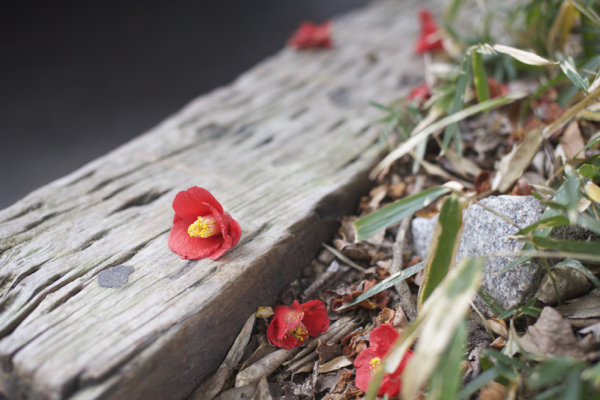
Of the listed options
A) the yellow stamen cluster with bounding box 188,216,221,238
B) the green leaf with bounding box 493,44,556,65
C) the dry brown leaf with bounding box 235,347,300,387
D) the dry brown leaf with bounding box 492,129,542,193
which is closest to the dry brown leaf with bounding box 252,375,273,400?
the dry brown leaf with bounding box 235,347,300,387

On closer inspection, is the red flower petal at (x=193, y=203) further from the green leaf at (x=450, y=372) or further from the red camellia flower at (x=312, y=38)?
the red camellia flower at (x=312, y=38)

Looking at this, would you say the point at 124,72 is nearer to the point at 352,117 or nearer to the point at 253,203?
the point at 352,117

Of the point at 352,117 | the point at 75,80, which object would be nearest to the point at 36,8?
the point at 75,80

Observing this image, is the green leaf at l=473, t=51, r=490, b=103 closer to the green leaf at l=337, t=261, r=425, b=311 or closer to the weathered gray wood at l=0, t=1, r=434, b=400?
the weathered gray wood at l=0, t=1, r=434, b=400

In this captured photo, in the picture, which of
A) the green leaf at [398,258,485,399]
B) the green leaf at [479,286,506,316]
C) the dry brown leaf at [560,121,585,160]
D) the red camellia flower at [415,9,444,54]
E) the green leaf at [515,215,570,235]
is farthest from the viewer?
the red camellia flower at [415,9,444,54]

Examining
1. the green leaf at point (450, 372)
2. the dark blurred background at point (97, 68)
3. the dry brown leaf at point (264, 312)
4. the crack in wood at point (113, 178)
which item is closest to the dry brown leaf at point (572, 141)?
the green leaf at point (450, 372)

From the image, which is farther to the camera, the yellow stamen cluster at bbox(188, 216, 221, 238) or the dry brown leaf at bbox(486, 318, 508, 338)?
the yellow stamen cluster at bbox(188, 216, 221, 238)

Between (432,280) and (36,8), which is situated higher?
(36,8)
